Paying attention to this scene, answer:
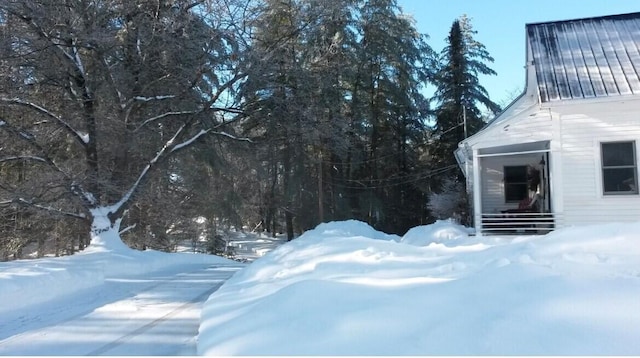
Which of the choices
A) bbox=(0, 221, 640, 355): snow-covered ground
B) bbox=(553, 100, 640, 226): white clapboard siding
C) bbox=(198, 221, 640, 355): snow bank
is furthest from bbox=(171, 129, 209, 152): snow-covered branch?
bbox=(198, 221, 640, 355): snow bank

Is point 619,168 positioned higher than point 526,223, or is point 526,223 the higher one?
Answer: point 619,168

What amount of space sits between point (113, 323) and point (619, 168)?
1091 centimetres

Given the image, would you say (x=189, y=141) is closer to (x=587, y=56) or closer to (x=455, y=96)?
(x=587, y=56)

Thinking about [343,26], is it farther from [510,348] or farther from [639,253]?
[510,348]

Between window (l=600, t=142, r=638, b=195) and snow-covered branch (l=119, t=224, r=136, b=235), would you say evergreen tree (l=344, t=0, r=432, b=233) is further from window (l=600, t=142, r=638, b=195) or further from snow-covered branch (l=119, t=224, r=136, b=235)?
window (l=600, t=142, r=638, b=195)

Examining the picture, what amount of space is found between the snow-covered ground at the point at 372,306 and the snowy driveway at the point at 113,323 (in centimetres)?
2

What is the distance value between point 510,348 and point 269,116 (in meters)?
16.3

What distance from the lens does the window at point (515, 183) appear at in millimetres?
16750

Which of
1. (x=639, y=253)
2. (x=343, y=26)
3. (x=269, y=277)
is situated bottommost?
(x=269, y=277)

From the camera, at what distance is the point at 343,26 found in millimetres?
27312

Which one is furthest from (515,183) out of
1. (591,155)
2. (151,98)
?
(151,98)

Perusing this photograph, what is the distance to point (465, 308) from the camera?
11.3 feet

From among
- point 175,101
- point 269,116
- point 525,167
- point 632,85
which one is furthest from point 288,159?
point 632,85

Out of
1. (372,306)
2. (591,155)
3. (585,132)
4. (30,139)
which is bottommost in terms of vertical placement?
(372,306)
